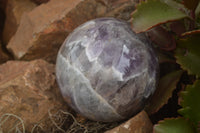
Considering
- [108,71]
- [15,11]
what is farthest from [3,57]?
[108,71]

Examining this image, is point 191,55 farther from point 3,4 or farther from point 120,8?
point 3,4

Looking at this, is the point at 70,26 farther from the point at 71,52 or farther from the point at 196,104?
the point at 196,104

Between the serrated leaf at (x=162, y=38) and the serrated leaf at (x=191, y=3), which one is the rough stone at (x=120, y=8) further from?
the serrated leaf at (x=191, y=3)

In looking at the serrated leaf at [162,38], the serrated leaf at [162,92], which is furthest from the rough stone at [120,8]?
the serrated leaf at [162,92]

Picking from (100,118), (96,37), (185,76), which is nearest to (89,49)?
(96,37)

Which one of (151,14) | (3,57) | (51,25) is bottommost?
(3,57)

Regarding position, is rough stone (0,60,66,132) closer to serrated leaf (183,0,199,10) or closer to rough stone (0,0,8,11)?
serrated leaf (183,0,199,10)
